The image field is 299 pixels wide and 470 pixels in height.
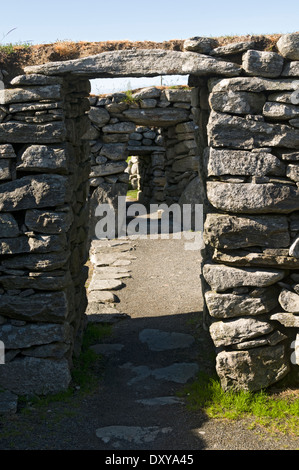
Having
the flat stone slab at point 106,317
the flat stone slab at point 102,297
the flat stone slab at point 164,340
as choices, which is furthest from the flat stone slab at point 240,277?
the flat stone slab at point 102,297

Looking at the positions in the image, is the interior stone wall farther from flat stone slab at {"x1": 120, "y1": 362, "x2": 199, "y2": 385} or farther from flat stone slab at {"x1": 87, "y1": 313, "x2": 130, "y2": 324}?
flat stone slab at {"x1": 120, "y1": 362, "x2": 199, "y2": 385}

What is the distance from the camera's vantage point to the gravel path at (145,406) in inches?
183

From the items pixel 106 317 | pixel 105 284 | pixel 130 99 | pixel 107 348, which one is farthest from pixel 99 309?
pixel 130 99

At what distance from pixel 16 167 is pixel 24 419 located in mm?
2386

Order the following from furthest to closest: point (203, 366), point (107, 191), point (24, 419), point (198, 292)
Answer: point (107, 191), point (198, 292), point (203, 366), point (24, 419)

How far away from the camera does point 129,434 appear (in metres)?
4.73

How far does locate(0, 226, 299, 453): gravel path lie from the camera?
4.64m

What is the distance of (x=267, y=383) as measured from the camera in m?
5.35

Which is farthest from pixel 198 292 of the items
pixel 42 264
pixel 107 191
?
pixel 107 191

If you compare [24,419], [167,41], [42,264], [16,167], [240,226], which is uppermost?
[167,41]

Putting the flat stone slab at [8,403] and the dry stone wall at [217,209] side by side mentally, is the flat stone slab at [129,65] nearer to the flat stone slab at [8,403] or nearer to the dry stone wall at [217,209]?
the dry stone wall at [217,209]

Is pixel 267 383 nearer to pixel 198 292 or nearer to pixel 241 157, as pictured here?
pixel 241 157

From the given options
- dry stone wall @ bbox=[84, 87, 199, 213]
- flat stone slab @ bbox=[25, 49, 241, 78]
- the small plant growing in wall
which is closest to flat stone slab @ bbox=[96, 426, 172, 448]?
flat stone slab @ bbox=[25, 49, 241, 78]

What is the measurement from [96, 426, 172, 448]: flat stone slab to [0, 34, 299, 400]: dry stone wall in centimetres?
84
